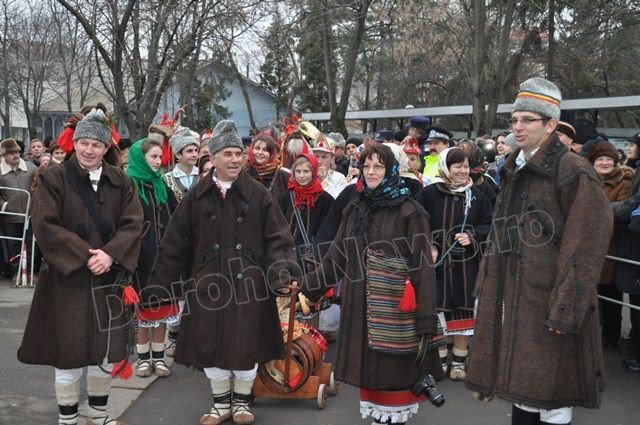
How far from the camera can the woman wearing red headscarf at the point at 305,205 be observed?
20.6ft

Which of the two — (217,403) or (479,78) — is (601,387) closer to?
(217,403)

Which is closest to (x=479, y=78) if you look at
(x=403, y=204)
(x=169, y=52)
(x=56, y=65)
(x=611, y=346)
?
(x=169, y=52)

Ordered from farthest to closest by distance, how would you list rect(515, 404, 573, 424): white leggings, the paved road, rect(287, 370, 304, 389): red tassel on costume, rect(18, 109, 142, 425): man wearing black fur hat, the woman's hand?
the woman's hand < rect(287, 370, 304, 389): red tassel on costume < the paved road < rect(18, 109, 142, 425): man wearing black fur hat < rect(515, 404, 573, 424): white leggings

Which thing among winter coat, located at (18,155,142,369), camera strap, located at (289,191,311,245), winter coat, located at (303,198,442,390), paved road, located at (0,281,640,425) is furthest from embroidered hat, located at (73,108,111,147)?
camera strap, located at (289,191,311,245)

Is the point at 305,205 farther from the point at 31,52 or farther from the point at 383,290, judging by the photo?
the point at 31,52

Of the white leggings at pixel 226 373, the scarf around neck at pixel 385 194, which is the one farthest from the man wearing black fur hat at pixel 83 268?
the scarf around neck at pixel 385 194

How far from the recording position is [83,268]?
14.3ft

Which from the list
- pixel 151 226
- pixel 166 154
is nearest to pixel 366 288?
pixel 151 226

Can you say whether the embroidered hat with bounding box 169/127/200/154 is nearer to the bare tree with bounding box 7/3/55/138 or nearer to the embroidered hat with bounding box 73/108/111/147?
the embroidered hat with bounding box 73/108/111/147

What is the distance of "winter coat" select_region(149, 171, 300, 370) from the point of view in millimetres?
4777

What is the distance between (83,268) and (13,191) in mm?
6059

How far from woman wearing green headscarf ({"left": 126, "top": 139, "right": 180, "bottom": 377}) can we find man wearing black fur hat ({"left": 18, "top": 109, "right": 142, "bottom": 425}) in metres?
1.15

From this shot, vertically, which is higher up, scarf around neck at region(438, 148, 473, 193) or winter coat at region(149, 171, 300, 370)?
scarf around neck at region(438, 148, 473, 193)

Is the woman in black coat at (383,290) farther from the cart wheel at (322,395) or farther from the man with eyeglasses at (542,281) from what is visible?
the cart wheel at (322,395)
